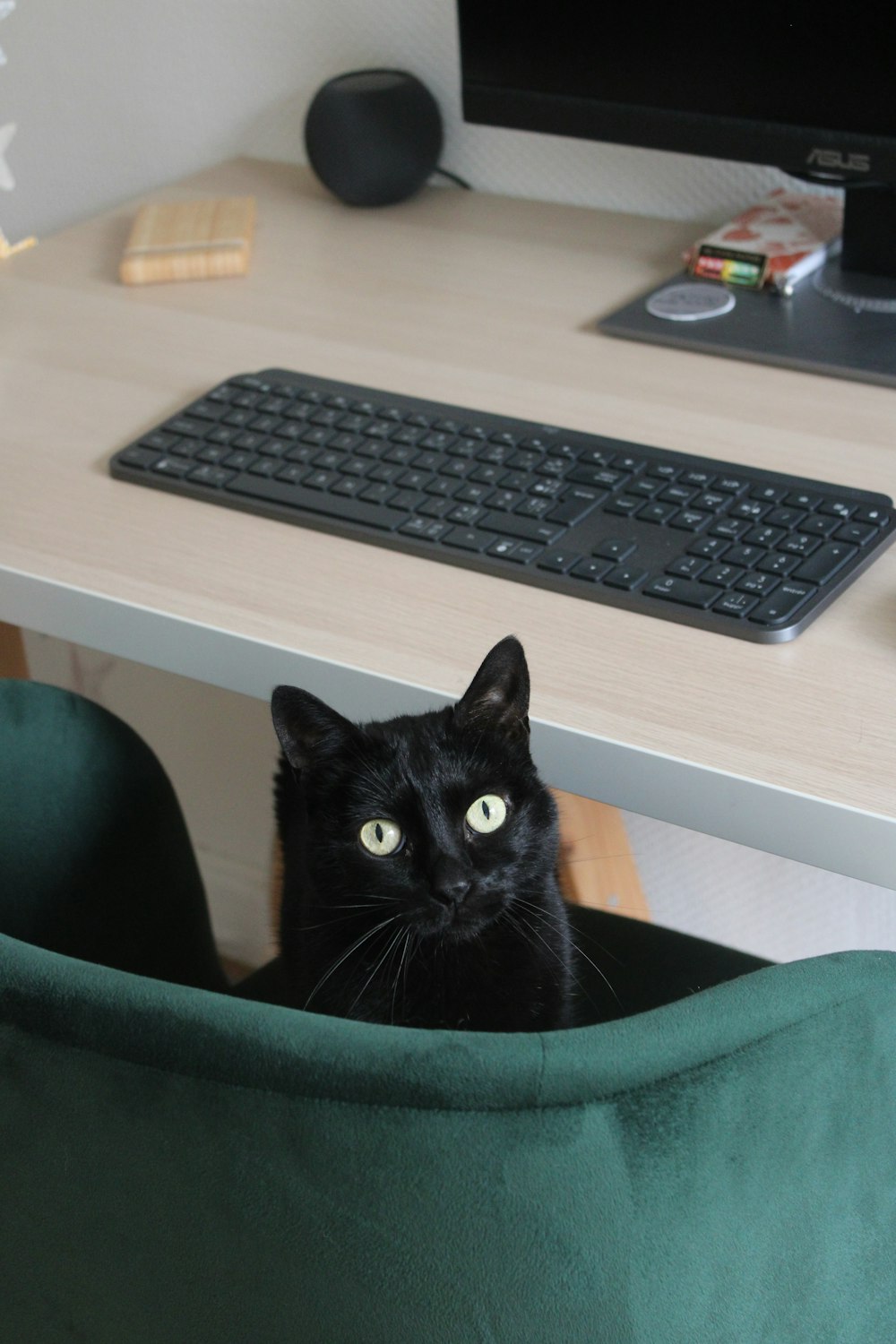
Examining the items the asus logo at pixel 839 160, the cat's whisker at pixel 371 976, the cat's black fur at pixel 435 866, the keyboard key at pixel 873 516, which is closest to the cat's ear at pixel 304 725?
the cat's black fur at pixel 435 866

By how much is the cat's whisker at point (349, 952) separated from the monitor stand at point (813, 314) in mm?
534

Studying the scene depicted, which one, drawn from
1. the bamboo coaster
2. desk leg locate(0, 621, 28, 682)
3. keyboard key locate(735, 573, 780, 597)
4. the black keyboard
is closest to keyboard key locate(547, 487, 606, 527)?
the black keyboard

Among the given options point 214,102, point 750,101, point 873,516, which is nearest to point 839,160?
point 750,101

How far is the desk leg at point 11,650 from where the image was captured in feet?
4.17

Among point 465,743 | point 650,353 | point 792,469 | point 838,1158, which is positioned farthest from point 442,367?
point 838,1158

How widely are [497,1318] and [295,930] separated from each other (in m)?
0.44

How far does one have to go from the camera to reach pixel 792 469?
86 centimetres

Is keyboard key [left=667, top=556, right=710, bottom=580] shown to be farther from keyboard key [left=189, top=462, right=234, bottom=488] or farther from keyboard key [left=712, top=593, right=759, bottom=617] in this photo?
keyboard key [left=189, top=462, right=234, bottom=488]

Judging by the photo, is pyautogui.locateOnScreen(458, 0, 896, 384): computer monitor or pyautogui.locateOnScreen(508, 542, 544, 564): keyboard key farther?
pyautogui.locateOnScreen(458, 0, 896, 384): computer monitor

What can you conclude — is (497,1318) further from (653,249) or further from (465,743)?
(653,249)

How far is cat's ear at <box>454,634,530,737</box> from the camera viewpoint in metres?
0.65

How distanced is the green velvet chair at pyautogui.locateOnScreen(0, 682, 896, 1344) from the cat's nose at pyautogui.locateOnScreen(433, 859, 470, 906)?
9.6 inches

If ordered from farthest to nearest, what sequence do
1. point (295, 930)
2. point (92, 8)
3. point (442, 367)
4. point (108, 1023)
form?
point (92, 8)
point (442, 367)
point (295, 930)
point (108, 1023)

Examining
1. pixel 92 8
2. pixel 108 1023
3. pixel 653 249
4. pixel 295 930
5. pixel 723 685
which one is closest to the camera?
pixel 108 1023
